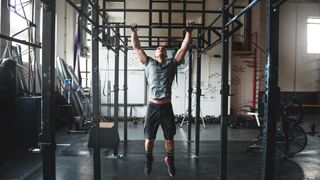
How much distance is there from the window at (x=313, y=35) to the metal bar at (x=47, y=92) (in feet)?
39.8

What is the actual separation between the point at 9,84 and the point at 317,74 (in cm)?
1116

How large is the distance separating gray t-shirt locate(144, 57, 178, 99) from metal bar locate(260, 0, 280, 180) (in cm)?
156

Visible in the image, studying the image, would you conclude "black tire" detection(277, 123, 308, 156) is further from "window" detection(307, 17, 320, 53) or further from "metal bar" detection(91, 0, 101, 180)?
"window" detection(307, 17, 320, 53)

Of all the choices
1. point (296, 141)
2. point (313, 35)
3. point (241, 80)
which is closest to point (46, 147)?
point (296, 141)

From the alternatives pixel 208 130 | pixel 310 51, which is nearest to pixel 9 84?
pixel 208 130

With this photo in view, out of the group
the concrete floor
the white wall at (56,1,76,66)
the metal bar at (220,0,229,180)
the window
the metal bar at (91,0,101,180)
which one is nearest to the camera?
the metal bar at (220,0,229,180)

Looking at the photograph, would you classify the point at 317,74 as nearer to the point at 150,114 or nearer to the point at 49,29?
the point at 150,114

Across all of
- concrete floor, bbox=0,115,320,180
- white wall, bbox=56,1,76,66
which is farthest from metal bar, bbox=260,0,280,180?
white wall, bbox=56,1,76,66

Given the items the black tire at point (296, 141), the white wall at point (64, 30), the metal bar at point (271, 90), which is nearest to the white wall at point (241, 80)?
the black tire at point (296, 141)

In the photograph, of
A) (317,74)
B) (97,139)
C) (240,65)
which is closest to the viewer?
(97,139)

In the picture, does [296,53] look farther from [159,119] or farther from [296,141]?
[159,119]

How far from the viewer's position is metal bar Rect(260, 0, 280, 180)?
1.70m

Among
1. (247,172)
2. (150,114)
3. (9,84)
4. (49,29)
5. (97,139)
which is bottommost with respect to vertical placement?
(247,172)

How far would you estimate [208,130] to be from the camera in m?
7.84
